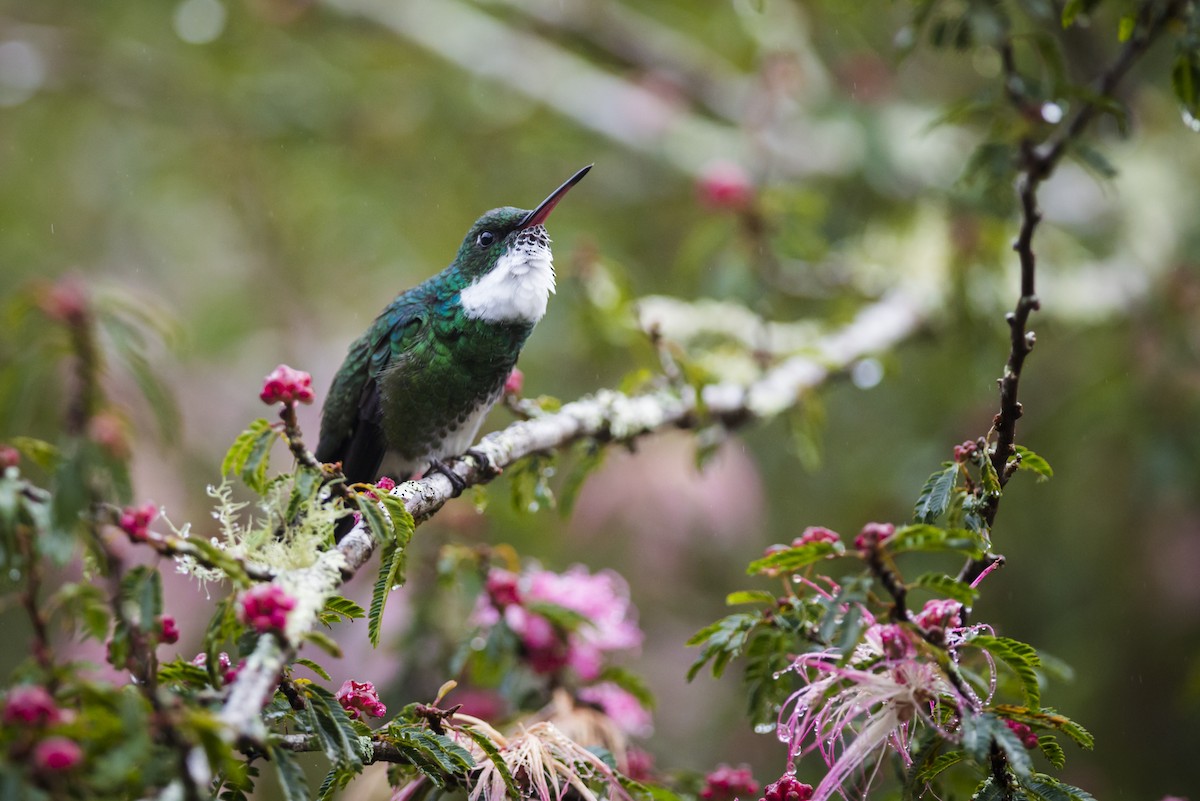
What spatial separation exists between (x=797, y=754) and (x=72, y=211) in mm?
7958

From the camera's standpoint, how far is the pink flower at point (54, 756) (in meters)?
1.29

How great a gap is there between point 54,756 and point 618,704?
201 centimetres

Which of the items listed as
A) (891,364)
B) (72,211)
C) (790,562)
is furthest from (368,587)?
(72,211)

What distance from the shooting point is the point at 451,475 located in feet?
9.61

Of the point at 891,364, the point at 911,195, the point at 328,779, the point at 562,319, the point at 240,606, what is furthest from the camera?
the point at 562,319

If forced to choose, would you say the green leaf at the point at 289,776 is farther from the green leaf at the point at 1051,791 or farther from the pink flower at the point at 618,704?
the pink flower at the point at 618,704

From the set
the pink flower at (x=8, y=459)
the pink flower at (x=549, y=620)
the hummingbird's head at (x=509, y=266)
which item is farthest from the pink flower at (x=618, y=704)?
the pink flower at (x=8, y=459)

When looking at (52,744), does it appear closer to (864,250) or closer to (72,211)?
(864,250)

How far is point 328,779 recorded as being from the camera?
1910mm

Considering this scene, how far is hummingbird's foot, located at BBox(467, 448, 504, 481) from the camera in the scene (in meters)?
2.91

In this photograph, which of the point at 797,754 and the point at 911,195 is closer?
the point at 797,754

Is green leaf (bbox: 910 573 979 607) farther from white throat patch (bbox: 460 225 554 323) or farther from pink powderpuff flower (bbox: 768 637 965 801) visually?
white throat patch (bbox: 460 225 554 323)

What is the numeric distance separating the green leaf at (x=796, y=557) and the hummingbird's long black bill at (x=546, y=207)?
5.45 ft

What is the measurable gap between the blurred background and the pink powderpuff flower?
1.21m
